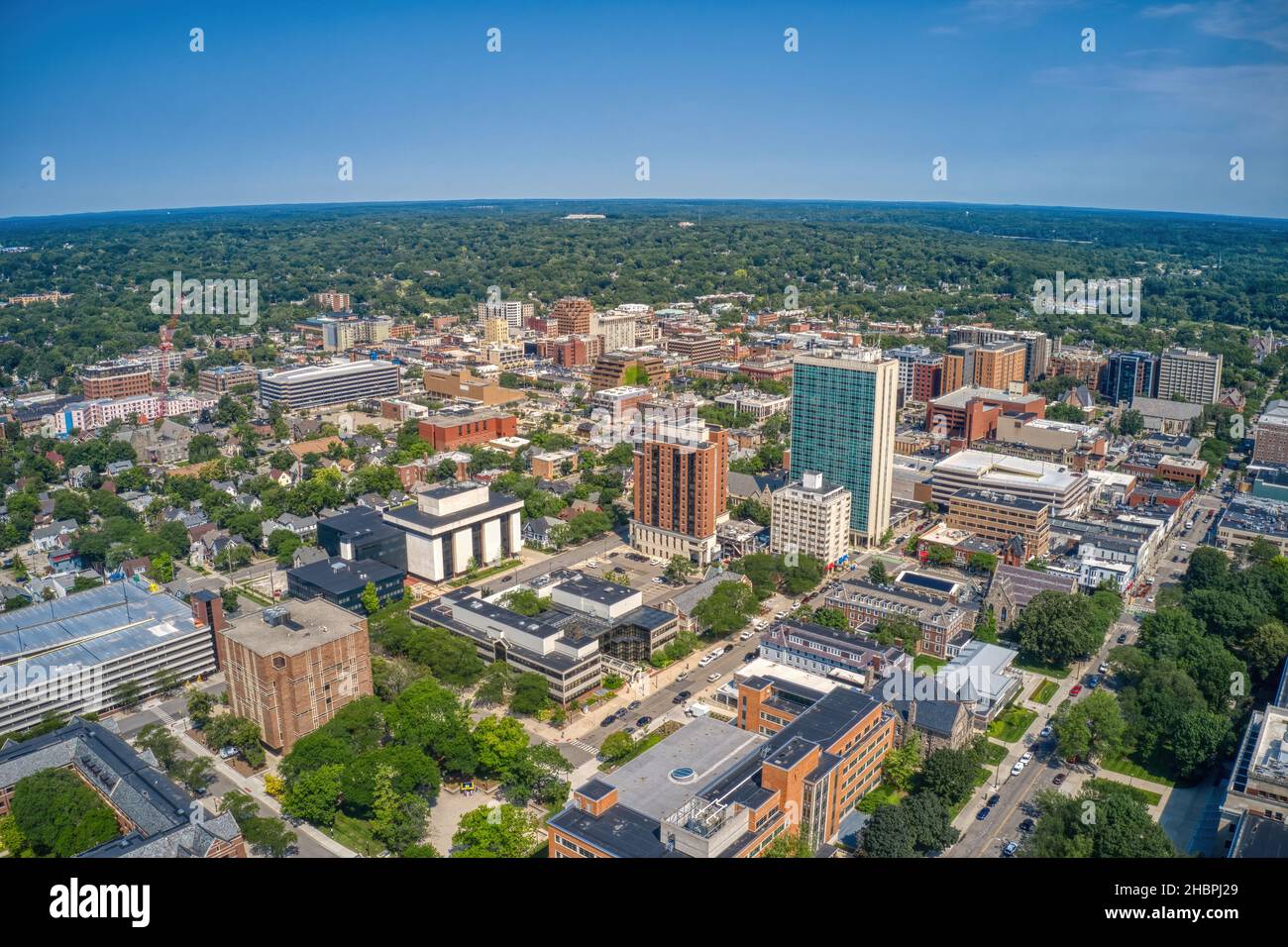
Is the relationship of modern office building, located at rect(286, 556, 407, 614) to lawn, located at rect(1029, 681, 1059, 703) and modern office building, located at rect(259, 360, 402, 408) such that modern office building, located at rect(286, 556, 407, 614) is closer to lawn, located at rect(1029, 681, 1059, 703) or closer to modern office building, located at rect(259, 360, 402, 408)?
lawn, located at rect(1029, 681, 1059, 703)

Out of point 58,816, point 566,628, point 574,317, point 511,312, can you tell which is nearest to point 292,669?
point 58,816

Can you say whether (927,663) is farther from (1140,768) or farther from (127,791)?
(127,791)

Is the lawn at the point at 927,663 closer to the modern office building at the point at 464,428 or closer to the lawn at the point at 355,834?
the lawn at the point at 355,834

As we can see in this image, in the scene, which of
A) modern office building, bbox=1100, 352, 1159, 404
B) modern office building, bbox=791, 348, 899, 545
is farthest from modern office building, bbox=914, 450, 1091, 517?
modern office building, bbox=1100, 352, 1159, 404

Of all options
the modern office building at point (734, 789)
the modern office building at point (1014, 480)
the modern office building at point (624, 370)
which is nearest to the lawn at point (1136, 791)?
the modern office building at point (734, 789)

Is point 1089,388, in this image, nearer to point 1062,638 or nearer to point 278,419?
point 1062,638
